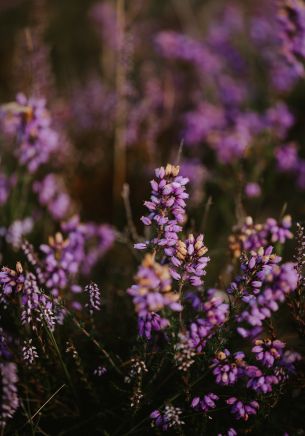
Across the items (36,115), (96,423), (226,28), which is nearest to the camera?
(96,423)

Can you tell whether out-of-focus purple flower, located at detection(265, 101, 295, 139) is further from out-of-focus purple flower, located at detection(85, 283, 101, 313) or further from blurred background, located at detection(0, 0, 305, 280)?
out-of-focus purple flower, located at detection(85, 283, 101, 313)

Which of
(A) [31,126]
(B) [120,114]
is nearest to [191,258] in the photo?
(A) [31,126]

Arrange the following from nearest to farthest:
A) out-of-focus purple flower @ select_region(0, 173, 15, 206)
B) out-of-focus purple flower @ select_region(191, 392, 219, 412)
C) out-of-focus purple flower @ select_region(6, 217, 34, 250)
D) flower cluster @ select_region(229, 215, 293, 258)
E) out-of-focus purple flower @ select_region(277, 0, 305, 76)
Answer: out-of-focus purple flower @ select_region(191, 392, 219, 412) → flower cluster @ select_region(229, 215, 293, 258) → out-of-focus purple flower @ select_region(6, 217, 34, 250) → out-of-focus purple flower @ select_region(277, 0, 305, 76) → out-of-focus purple flower @ select_region(0, 173, 15, 206)

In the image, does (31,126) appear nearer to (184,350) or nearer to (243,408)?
(184,350)

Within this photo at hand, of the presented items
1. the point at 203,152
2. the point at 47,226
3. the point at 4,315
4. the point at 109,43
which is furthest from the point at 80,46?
the point at 4,315

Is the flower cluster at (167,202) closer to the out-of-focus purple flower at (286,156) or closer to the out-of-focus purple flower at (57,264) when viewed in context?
the out-of-focus purple flower at (57,264)

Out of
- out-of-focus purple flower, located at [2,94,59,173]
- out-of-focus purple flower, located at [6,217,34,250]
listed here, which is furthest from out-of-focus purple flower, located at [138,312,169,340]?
out-of-focus purple flower, located at [2,94,59,173]

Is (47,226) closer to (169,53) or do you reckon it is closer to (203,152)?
(203,152)
